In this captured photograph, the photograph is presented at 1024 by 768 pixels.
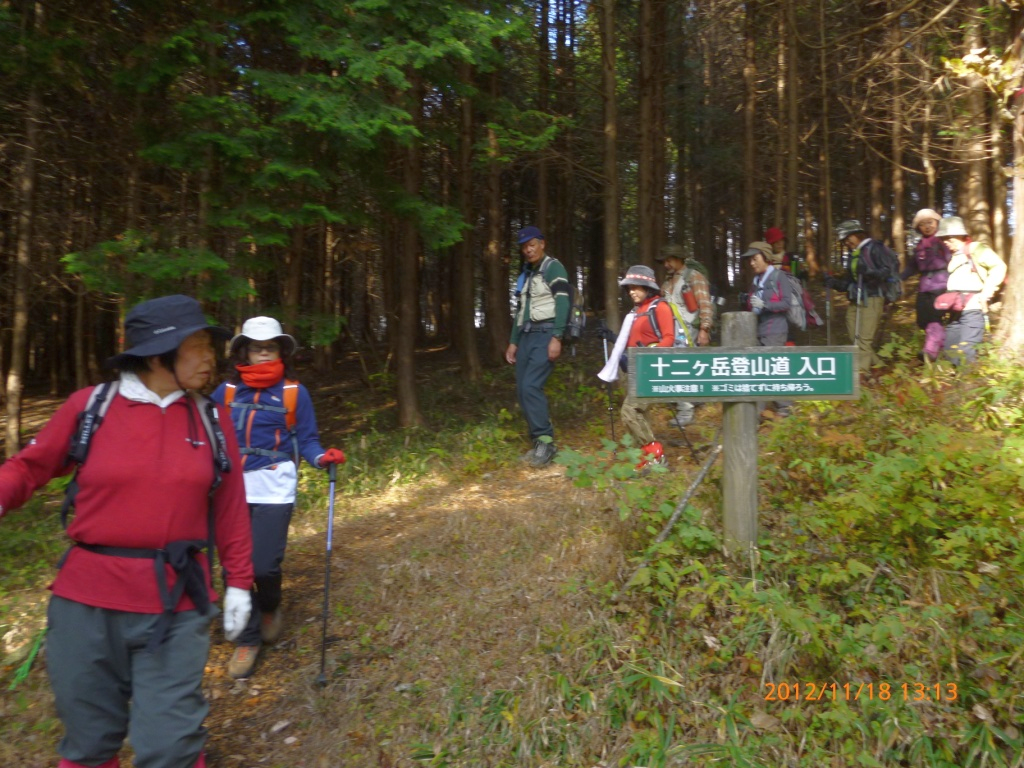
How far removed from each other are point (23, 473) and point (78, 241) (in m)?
10.9

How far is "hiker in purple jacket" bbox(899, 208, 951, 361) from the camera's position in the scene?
9727 mm

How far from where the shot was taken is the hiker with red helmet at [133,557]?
3221 mm

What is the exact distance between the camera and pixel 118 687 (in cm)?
330

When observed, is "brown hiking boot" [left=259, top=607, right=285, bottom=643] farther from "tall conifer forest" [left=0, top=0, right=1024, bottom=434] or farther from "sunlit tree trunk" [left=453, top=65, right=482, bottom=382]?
"sunlit tree trunk" [left=453, top=65, right=482, bottom=382]

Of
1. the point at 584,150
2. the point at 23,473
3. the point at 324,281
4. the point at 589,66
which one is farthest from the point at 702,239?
the point at 23,473

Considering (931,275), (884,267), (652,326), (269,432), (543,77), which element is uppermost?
(543,77)

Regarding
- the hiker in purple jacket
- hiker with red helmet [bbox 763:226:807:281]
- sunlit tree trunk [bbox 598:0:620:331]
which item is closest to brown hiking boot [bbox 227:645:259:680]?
sunlit tree trunk [bbox 598:0:620:331]

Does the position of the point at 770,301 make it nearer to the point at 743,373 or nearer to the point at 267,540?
the point at 743,373

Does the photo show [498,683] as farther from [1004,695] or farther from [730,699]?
[1004,695]

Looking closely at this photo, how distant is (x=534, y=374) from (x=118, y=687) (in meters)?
5.88

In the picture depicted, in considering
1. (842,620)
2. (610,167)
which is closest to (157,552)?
(842,620)

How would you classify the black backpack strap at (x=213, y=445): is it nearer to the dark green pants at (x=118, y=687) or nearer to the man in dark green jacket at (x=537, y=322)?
the dark green pants at (x=118, y=687)
